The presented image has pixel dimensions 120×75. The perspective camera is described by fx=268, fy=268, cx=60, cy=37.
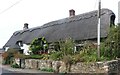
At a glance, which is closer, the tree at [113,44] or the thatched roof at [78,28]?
the tree at [113,44]

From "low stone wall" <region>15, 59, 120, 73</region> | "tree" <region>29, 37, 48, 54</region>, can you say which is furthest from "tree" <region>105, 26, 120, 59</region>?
"tree" <region>29, 37, 48, 54</region>

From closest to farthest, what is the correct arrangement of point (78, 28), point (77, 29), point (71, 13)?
point (77, 29)
point (78, 28)
point (71, 13)

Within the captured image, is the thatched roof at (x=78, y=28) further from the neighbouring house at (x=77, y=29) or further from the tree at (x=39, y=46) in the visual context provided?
the tree at (x=39, y=46)

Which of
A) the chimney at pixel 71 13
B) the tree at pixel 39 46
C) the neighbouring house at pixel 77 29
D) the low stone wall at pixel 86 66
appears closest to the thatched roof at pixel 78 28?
the neighbouring house at pixel 77 29

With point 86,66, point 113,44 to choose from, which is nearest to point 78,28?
point 113,44

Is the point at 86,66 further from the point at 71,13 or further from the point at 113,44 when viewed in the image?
the point at 71,13

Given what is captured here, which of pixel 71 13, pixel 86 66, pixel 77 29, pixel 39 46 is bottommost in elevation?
pixel 86 66

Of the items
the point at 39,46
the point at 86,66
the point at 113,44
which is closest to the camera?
the point at 86,66

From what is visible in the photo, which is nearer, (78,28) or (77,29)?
(77,29)

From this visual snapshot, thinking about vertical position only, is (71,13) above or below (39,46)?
above

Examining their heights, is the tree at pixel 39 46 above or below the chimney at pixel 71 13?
below

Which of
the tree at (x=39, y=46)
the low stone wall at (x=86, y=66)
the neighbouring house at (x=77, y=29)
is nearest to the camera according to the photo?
the low stone wall at (x=86, y=66)

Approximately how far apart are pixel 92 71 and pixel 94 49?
4734 millimetres

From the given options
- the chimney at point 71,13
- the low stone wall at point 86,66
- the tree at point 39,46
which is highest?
the chimney at point 71,13
